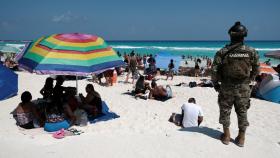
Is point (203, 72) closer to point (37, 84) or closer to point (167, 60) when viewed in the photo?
point (167, 60)

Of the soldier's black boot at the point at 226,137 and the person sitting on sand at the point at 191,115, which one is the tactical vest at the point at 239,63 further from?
the person sitting on sand at the point at 191,115

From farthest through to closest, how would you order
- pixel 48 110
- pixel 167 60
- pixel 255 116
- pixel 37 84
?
pixel 167 60 < pixel 37 84 < pixel 255 116 < pixel 48 110

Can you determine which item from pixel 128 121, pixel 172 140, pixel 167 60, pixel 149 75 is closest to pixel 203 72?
pixel 167 60

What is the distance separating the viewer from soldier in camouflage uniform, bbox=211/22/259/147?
15.2 feet

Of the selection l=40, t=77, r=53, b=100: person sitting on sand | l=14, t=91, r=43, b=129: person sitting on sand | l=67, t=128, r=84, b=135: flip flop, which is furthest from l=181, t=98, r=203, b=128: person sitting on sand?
l=40, t=77, r=53, b=100: person sitting on sand

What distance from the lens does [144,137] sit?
5.13 m

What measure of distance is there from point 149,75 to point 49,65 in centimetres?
1124

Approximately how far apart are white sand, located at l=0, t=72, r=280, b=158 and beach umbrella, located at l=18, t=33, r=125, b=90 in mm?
1382

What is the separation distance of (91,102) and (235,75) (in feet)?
14.2

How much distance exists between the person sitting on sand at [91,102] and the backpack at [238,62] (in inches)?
161

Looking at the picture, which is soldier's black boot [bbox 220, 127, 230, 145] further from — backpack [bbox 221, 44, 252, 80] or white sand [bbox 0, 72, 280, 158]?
backpack [bbox 221, 44, 252, 80]

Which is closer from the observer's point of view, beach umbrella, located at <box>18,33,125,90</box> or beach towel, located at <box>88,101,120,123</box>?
beach umbrella, located at <box>18,33,125,90</box>

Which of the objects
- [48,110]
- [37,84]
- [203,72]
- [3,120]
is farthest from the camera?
[203,72]

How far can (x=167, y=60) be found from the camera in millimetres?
19125
